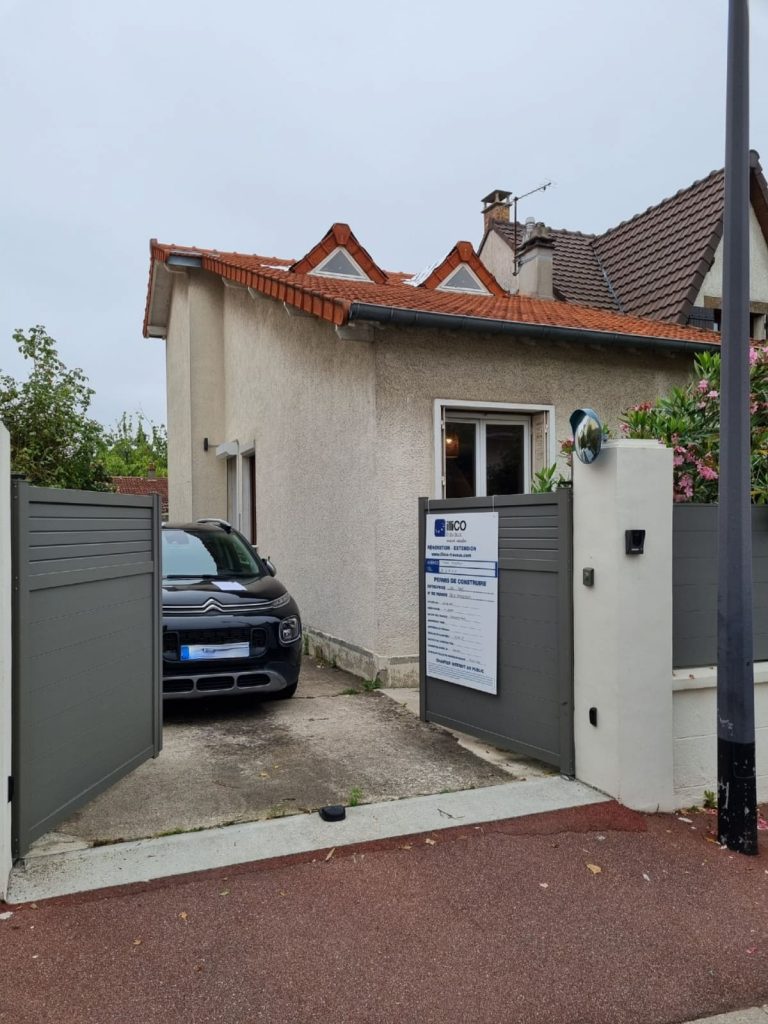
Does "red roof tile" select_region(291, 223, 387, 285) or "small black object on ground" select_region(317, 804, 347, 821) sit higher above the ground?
"red roof tile" select_region(291, 223, 387, 285)

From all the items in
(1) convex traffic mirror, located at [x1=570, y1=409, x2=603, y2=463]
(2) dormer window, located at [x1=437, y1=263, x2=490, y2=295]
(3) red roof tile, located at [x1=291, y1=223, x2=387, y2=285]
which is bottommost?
(1) convex traffic mirror, located at [x1=570, y1=409, x2=603, y2=463]

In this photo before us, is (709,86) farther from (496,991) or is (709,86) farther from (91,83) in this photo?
(91,83)

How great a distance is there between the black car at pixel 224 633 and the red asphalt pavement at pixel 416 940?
2633mm

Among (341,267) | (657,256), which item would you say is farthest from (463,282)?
(657,256)

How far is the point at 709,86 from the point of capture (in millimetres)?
4957

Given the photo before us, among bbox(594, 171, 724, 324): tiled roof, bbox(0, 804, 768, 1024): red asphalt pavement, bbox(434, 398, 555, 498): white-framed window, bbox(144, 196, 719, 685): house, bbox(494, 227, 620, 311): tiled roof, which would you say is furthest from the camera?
bbox(494, 227, 620, 311): tiled roof

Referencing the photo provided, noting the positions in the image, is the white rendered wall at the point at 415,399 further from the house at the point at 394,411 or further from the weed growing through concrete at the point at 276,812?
the weed growing through concrete at the point at 276,812

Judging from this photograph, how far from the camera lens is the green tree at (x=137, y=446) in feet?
181

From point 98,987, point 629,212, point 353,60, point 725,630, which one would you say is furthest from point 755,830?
point 629,212

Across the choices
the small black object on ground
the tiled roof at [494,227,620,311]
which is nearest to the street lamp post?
the small black object on ground

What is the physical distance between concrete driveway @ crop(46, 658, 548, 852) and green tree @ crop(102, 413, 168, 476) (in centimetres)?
4882

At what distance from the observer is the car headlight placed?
654cm

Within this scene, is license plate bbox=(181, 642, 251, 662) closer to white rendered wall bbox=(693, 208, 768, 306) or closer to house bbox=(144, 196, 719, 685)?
house bbox=(144, 196, 719, 685)

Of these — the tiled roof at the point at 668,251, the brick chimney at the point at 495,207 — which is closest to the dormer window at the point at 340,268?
Result: the tiled roof at the point at 668,251
